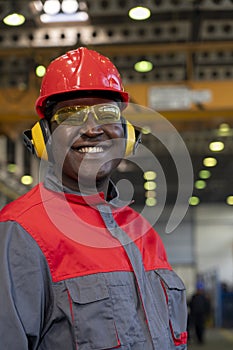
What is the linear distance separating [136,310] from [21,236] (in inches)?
16.4

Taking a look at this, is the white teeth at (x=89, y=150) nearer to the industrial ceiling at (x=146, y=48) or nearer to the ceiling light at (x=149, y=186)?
the industrial ceiling at (x=146, y=48)

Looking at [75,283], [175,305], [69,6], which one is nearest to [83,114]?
[75,283]

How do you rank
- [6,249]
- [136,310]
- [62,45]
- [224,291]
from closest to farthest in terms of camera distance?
[6,249] → [136,310] → [62,45] → [224,291]

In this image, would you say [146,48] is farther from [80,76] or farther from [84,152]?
[84,152]

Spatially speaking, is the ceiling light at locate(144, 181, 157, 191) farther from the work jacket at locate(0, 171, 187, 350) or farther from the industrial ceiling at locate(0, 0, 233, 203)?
the work jacket at locate(0, 171, 187, 350)

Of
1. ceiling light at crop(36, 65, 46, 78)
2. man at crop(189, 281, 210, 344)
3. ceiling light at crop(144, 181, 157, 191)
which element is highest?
ceiling light at crop(144, 181, 157, 191)

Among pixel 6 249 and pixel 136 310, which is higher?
pixel 6 249

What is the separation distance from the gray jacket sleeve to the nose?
39 centimetres

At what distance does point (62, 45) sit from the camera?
10109 millimetres

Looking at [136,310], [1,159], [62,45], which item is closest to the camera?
[136,310]

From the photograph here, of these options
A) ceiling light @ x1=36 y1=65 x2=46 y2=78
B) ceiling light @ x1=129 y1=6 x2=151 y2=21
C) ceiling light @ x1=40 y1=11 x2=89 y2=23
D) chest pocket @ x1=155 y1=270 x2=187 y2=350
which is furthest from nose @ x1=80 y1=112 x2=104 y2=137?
ceiling light @ x1=36 y1=65 x2=46 y2=78

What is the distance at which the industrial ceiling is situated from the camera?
9773 millimetres

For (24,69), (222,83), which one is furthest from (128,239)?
(24,69)

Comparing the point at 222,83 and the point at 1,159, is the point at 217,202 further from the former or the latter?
the point at 222,83
